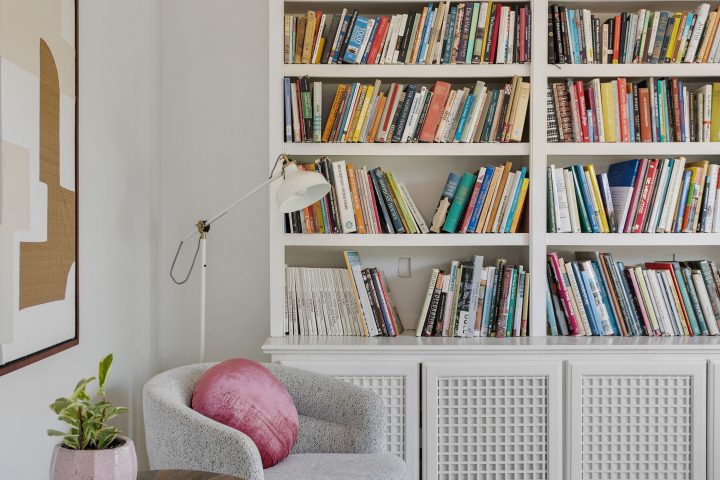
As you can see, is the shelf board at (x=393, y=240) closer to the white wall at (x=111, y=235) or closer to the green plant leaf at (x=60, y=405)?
the white wall at (x=111, y=235)

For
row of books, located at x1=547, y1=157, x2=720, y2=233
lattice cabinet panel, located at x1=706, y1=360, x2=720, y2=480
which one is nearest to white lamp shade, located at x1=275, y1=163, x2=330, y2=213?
row of books, located at x1=547, y1=157, x2=720, y2=233

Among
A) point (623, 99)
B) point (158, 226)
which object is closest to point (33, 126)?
point (158, 226)

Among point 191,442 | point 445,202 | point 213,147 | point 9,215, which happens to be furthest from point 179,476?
point 213,147

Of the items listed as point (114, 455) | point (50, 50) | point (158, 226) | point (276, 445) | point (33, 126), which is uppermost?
point (50, 50)

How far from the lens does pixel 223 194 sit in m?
3.06

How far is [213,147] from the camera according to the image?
3.06 metres

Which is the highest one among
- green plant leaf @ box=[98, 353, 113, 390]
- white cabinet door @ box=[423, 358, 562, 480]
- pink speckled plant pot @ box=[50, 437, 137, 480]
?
green plant leaf @ box=[98, 353, 113, 390]

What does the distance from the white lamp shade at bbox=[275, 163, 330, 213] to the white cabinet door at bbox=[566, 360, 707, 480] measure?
1.10 m

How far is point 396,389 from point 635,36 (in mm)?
1617

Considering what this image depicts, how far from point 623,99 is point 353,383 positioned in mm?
1481

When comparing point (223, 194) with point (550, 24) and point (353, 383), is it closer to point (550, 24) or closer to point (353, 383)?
point (353, 383)

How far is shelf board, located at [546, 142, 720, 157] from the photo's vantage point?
2807mm

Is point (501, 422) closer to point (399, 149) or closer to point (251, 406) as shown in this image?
point (251, 406)

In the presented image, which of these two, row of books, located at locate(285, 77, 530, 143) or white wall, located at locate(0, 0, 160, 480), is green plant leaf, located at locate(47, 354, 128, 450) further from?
row of books, located at locate(285, 77, 530, 143)
